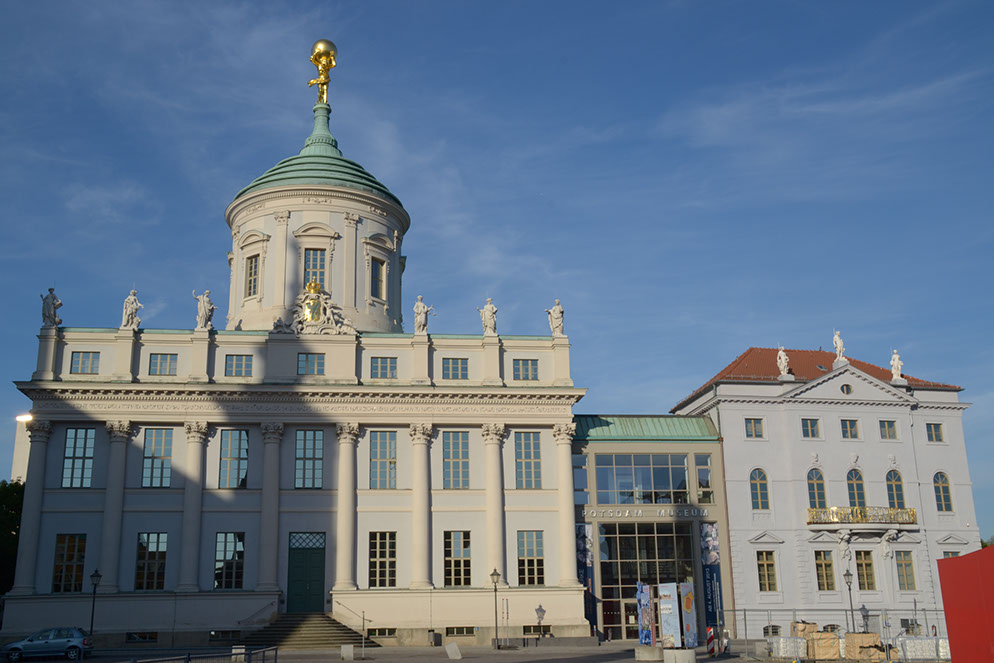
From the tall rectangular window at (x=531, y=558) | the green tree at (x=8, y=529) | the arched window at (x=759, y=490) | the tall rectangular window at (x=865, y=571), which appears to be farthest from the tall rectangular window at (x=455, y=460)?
the green tree at (x=8, y=529)

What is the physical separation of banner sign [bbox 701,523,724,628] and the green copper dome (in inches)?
1075

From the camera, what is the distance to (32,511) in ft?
153

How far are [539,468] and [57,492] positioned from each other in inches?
962

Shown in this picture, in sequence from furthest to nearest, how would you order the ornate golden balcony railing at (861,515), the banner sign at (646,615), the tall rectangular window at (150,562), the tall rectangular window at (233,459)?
the ornate golden balcony railing at (861,515) → the tall rectangular window at (233,459) → the tall rectangular window at (150,562) → the banner sign at (646,615)

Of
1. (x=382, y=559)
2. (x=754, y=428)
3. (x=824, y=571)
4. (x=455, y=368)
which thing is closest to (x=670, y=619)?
(x=382, y=559)

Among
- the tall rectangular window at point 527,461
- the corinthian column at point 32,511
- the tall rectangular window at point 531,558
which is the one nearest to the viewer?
the corinthian column at point 32,511

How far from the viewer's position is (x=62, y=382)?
4769 cm

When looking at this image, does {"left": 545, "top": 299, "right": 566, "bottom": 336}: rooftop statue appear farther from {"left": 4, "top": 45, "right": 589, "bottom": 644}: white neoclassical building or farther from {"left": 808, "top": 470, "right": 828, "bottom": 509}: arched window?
{"left": 808, "top": 470, "right": 828, "bottom": 509}: arched window

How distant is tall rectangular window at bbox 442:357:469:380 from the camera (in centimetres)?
5181

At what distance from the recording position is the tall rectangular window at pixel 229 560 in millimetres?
47375

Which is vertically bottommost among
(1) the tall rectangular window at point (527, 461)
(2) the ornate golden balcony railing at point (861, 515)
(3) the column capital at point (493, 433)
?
(2) the ornate golden balcony railing at point (861, 515)

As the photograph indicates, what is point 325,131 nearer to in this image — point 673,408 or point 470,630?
point 673,408

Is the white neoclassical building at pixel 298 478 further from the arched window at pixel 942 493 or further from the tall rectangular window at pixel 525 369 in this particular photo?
the arched window at pixel 942 493

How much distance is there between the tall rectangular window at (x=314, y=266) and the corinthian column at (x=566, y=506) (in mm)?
16457
